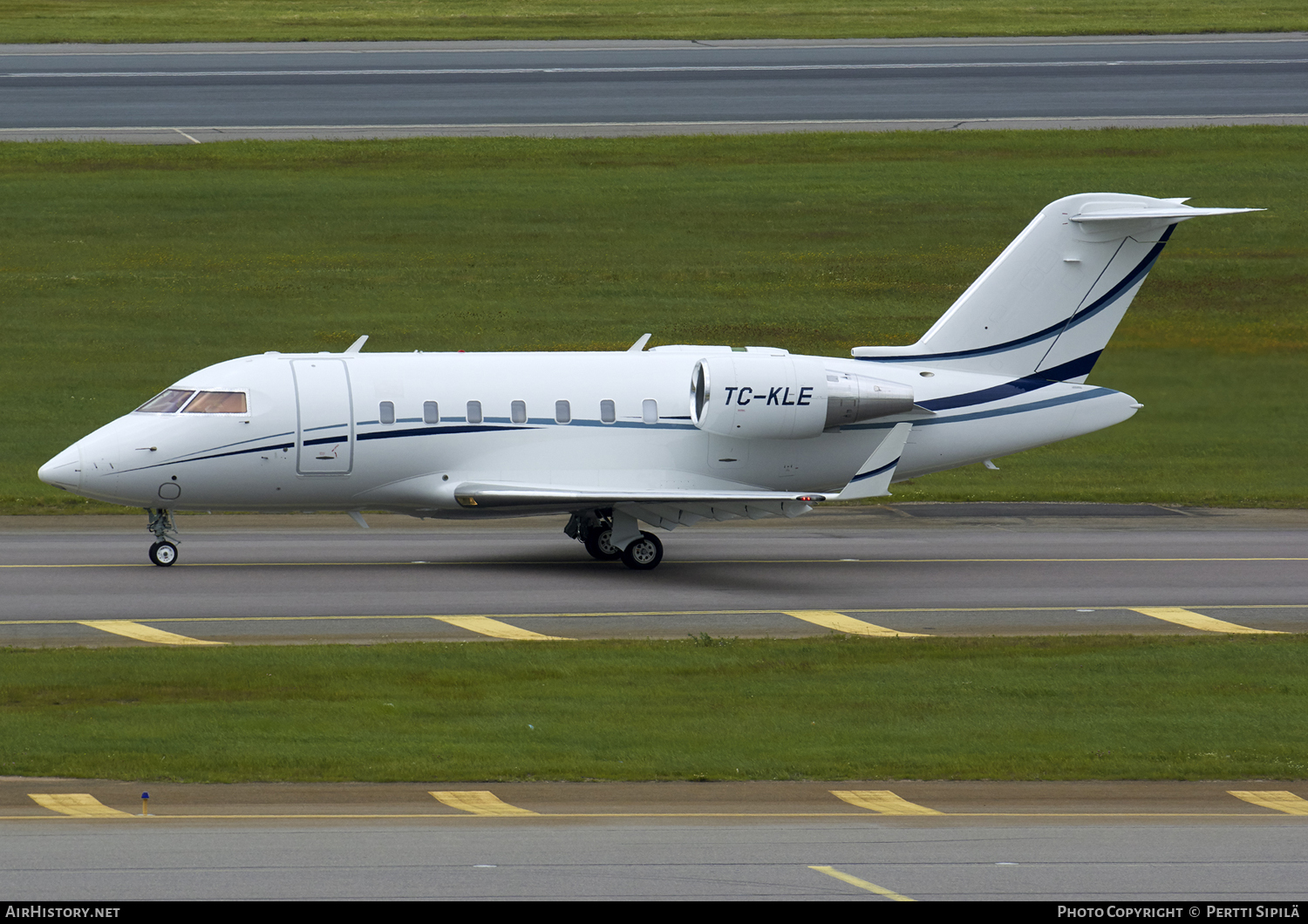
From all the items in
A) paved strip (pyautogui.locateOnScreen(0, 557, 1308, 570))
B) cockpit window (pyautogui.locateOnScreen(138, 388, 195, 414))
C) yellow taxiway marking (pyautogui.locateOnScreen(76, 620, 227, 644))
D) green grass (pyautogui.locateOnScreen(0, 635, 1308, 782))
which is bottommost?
green grass (pyautogui.locateOnScreen(0, 635, 1308, 782))

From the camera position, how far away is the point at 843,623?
24.7 meters

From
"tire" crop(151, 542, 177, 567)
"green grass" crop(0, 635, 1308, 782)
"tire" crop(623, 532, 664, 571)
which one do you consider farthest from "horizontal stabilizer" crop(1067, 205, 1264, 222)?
"tire" crop(151, 542, 177, 567)

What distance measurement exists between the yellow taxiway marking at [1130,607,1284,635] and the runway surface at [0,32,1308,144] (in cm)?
3265

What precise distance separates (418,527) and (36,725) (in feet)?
52.9

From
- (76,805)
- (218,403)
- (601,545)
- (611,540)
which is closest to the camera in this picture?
(76,805)

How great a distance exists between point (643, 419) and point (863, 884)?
1629 centimetres

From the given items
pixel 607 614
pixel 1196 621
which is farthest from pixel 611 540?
pixel 1196 621

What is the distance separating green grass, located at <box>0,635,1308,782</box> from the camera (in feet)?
55.9

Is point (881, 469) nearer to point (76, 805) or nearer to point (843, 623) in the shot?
point (843, 623)

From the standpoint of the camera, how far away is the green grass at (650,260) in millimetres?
41406

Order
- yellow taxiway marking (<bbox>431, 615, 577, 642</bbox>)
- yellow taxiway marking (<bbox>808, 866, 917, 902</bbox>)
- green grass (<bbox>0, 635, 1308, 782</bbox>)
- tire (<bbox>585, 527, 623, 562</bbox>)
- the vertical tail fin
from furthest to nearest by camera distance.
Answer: the vertical tail fin < tire (<bbox>585, 527, 623, 562</bbox>) < yellow taxiway marking (<bbox>431, 615, 577, 642</bbox>) < green grass (<bbox>0, 635, 1308, 782</bbox>) < yellow taxiway marking (<bbox>808, 866, 917, 902</bbox>)

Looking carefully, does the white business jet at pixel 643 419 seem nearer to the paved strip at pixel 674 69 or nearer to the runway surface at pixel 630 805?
the runway surface at pixel 630 805

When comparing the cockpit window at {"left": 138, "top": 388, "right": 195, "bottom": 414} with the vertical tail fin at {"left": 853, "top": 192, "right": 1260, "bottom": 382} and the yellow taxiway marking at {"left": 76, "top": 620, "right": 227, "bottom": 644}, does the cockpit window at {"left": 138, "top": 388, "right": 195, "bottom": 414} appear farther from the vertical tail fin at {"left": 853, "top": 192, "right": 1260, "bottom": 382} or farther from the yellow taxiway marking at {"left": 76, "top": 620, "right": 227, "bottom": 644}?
the vertical tail fin at {"left": 853, "top": 192, "right": 1260, "bottom": 382}

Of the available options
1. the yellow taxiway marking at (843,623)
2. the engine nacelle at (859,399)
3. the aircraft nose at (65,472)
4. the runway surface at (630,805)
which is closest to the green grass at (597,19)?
the engine nacelle at (859,399)
